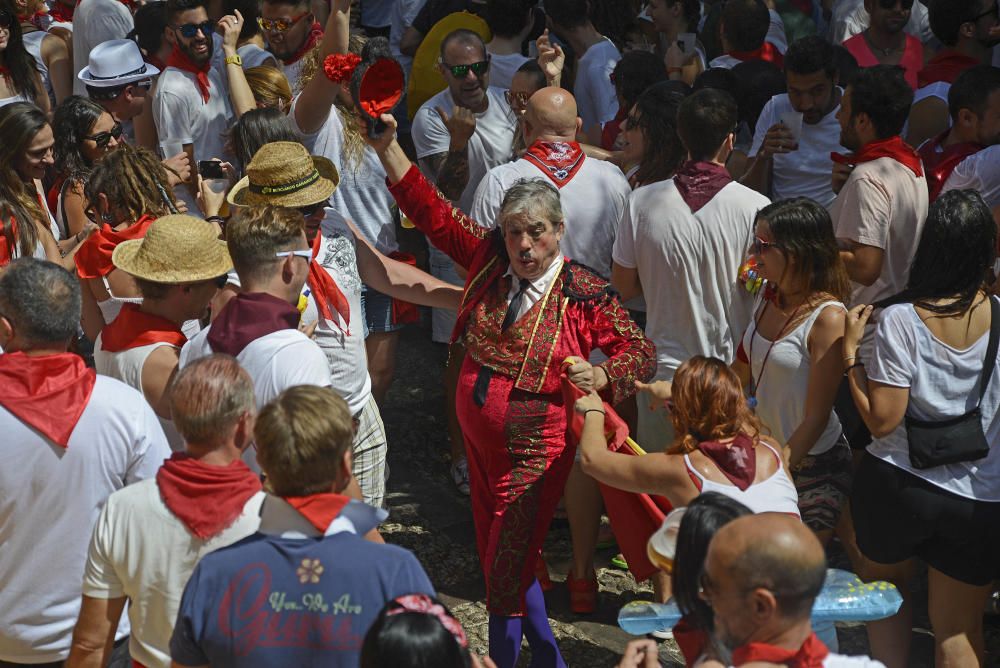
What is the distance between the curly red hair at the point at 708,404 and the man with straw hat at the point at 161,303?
5.38 ft

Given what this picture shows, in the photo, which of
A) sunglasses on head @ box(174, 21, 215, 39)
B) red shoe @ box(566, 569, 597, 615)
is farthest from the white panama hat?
red shoe @ box(566, 569, 597, 615)

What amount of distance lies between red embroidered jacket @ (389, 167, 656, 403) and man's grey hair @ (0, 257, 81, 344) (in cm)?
166

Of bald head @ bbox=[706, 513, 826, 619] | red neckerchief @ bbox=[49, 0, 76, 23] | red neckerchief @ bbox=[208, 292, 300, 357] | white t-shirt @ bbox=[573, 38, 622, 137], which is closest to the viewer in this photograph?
bald head @ bbox=[706, 513, 826, 619]

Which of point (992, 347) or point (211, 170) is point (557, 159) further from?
point (992, 347)

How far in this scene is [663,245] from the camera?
5078 millimetres

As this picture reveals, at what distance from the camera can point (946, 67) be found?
670 centimetres

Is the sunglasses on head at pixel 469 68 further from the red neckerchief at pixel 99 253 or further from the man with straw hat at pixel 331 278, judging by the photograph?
the red neckerchief at pixel 99 253

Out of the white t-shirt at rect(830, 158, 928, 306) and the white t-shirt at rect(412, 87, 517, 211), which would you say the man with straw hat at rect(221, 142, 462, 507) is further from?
the white t-shirt at rect(830, 158, 928, 306)

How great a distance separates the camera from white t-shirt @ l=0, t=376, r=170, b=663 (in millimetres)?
3271

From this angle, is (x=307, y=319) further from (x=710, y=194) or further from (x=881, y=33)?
(x=881, y=33)

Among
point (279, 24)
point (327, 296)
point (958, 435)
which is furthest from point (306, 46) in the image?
point (958, 435)

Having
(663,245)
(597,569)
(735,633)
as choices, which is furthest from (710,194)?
(735,633)

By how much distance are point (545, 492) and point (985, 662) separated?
200 centimetres

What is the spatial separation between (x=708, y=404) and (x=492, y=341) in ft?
3.87
